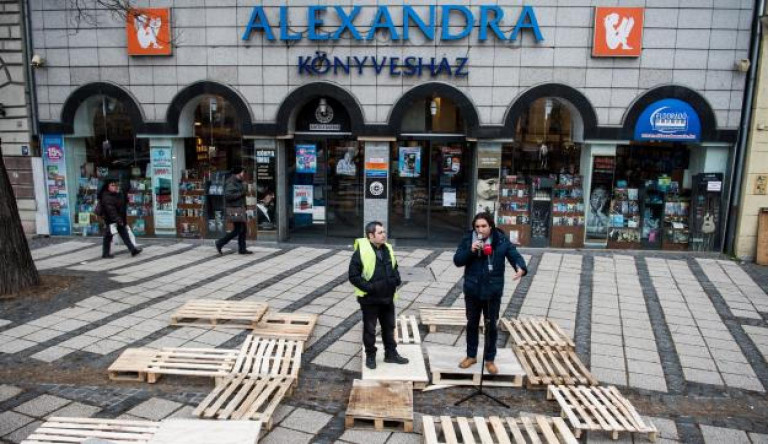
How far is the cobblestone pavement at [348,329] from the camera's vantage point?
5926mm

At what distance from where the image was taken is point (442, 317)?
27.5ft

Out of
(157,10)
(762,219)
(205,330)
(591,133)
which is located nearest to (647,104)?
(591,133)

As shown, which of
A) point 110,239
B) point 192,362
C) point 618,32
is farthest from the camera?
point 618,32

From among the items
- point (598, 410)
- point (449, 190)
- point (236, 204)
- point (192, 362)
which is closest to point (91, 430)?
point (192, 362)

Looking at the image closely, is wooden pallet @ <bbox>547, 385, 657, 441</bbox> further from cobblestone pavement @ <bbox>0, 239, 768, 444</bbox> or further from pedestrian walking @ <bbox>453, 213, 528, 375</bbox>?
pedestrian walking @ <bbox>453, 213, 528, 375</bbox>

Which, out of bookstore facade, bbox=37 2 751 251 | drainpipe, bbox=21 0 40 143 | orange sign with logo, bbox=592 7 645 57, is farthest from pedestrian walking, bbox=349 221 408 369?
drainpipe, bbox=21 0 40 143

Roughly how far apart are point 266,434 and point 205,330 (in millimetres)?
2970

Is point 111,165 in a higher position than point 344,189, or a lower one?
higher

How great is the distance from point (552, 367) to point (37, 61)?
13481 millimetres

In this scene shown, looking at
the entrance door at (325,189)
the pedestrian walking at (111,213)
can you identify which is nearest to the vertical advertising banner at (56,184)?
the pedestrian walking at (111,213)

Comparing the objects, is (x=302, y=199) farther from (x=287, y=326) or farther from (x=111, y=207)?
(x=287, y=326)

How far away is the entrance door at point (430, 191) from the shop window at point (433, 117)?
1.20 ft

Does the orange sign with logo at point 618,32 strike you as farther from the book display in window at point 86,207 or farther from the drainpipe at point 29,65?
the drainpipe at point 29,65

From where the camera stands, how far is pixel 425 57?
13.2 m
